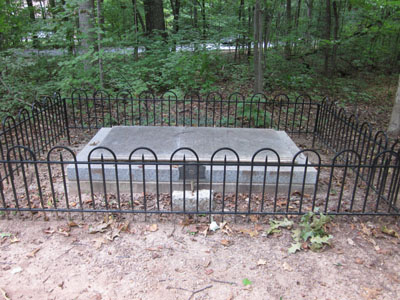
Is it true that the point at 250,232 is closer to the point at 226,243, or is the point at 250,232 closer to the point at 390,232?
the point at 226,243

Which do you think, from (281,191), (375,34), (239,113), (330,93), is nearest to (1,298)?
(281,191)

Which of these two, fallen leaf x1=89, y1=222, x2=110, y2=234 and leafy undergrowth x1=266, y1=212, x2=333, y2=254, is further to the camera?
fallen leaf x1=89, y1=222, x2=110, y2=234

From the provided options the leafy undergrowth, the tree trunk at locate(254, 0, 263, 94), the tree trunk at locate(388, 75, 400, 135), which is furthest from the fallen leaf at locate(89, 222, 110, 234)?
the tree trunk at locate(388, 75, 400, 135)

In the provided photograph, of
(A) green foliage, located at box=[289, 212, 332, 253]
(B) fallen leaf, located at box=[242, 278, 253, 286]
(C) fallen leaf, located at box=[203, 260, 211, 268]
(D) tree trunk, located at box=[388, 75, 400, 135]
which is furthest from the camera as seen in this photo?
(D) tree trunk, located at box=[388, 75, 400, 135]

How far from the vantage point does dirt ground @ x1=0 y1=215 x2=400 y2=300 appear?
2922 mm

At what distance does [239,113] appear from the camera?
7.56 m

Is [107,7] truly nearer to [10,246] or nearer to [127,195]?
[127,195]

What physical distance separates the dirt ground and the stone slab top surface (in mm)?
1015

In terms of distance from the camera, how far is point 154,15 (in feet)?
38.0

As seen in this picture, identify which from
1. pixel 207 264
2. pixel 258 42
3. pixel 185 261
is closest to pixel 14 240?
pixel 185 261

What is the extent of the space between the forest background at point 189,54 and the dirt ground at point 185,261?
455 centimetres

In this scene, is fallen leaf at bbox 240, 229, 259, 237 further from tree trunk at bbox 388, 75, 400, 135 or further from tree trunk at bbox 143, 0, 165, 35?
tree trunk at bbox 143, 0, 165, 35

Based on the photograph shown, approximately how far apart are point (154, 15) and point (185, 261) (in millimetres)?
10313

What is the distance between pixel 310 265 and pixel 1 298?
2.86m
